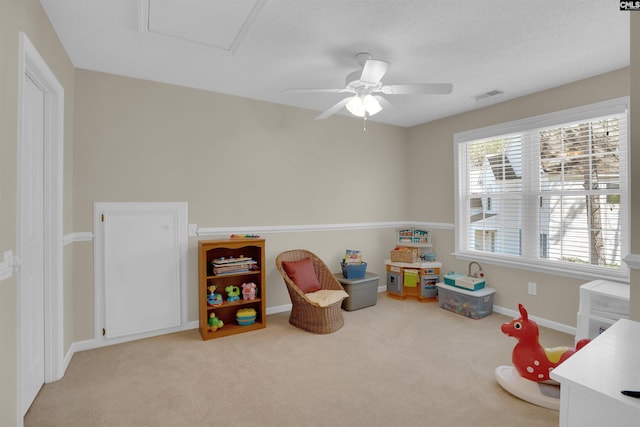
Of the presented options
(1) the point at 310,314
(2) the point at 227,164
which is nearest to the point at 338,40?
(2) the point at 227,164

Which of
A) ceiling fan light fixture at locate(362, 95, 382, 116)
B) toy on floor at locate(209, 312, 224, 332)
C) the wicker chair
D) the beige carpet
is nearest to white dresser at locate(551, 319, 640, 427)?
the beige carpet

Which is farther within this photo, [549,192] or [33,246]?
[549,192]

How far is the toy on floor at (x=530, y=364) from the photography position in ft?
7.20

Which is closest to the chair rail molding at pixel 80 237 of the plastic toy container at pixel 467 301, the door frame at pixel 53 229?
the door frame at pixel 53 229

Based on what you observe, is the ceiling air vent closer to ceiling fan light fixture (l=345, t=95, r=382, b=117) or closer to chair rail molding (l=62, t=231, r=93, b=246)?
ceiling fan light fixture (l=345, t=95, r=382, b=117)

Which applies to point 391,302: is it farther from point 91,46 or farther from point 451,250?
point 91,46

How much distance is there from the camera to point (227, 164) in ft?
11.6

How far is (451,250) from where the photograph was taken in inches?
173

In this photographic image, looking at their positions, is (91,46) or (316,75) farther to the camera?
(316,75)

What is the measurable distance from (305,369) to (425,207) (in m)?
3.06

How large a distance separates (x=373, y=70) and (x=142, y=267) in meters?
2.69

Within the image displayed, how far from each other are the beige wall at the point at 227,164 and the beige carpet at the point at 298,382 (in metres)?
0.65

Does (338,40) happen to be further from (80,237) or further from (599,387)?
(80,237)

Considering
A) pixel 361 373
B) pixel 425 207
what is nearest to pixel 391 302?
pixel 425 207
